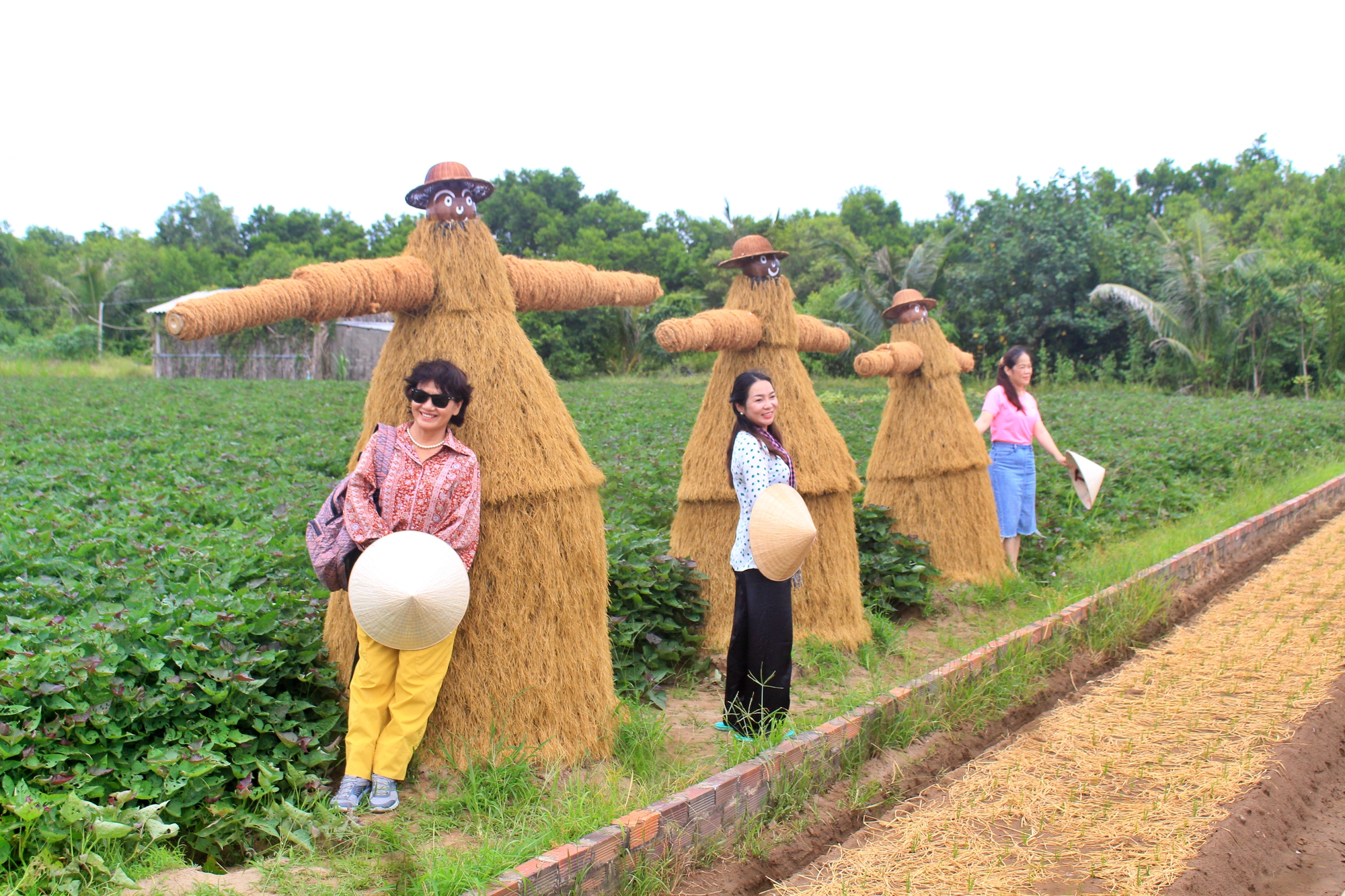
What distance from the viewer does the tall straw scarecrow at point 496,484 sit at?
3.26 meters

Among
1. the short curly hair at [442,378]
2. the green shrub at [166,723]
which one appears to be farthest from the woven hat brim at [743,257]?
the green shrub at [166,723]

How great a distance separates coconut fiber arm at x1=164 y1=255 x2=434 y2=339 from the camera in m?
2.91

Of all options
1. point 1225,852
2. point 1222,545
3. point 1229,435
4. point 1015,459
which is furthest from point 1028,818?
point 1229,435

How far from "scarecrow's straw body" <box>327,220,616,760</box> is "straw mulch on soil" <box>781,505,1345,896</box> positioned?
111 cm

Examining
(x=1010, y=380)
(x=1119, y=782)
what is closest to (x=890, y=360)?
(x=1010, y=380)

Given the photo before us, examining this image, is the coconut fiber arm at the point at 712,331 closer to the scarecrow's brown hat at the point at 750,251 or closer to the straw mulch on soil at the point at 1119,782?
the scarecrow's brown hat at the point at 750,251

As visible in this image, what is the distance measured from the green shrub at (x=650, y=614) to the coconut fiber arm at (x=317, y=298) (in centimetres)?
155

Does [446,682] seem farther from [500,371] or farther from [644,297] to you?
[644,297]

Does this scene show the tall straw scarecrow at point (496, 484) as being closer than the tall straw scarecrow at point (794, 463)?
Yes

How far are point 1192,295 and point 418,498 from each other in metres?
23.7

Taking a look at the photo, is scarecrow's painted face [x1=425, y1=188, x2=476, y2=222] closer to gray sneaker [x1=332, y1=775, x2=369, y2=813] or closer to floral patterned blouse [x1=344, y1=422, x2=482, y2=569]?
floral patterned blouse [x1=344, y1=422, x2=482, y2=569]

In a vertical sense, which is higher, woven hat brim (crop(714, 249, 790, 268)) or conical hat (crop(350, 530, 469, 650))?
woven hat brim (crop(714, 249, 790, 268))

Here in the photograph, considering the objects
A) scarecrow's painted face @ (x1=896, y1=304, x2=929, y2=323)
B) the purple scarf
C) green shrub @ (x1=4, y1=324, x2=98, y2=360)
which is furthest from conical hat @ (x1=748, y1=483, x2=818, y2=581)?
green shrub @ (x1=4, y1=324, x2=98, y2=360)

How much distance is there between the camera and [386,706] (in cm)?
304
